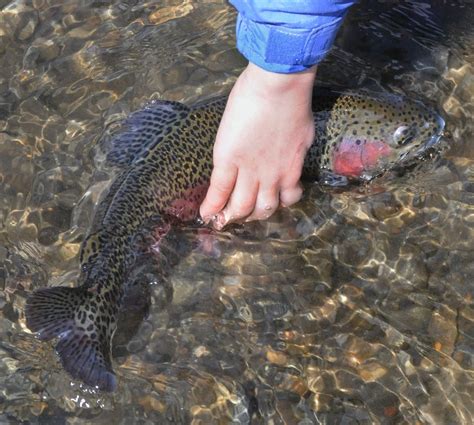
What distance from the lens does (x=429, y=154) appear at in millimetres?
5137

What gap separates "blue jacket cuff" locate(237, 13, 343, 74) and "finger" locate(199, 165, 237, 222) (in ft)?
2.05

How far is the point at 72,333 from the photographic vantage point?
3.72 meters

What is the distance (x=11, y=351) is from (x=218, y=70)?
8.05ft

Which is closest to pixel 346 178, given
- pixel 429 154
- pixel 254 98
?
pixel 429 154

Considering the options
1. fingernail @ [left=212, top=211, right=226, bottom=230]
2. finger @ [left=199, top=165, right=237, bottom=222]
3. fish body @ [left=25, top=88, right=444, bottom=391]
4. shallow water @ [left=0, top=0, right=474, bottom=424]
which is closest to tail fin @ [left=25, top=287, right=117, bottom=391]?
fish body @ [left=25, top=88, right=444, bottom=391]

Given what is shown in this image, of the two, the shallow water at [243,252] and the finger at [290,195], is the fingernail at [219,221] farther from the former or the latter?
the finger at [290,195]

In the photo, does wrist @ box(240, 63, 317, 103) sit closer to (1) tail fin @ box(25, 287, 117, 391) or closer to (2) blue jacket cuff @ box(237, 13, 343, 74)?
(2) blue jacket cuff @ box(237, 13, 343, 74)

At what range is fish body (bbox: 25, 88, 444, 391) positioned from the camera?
3729 millimetres

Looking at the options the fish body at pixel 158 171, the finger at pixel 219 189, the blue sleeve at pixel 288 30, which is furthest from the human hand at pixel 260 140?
the fish body at pixel 158 171

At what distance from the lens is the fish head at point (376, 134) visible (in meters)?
5.04

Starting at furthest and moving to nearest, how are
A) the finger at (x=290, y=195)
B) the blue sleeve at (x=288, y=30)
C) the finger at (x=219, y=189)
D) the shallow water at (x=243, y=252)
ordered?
the finger at (x=290, y=195), the shallow water at (x=243, y=252), the finger at (x=219, y=189), the blue sleeve at (x=288, y=30)

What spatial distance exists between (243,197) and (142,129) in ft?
3.38

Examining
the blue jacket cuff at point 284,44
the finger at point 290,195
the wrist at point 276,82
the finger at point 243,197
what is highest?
the blue jacket cuff at point 284,44

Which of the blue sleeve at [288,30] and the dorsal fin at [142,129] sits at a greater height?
the blue sleeve at [288,30]
